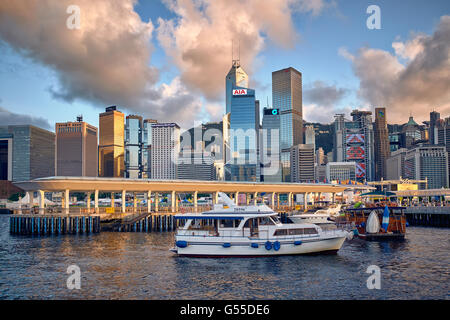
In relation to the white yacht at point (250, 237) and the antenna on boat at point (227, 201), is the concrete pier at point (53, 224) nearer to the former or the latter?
the white yacht at point (250, 237)

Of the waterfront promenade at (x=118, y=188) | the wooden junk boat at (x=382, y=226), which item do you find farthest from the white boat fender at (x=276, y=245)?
the waterfront promenade at (x=118, y=188)

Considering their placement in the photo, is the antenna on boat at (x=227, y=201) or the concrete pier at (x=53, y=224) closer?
the antenna on boat at (x=227, y=201)

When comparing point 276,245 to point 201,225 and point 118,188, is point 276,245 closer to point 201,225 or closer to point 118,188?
point 201,225

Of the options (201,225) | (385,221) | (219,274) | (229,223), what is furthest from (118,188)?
(385,221)

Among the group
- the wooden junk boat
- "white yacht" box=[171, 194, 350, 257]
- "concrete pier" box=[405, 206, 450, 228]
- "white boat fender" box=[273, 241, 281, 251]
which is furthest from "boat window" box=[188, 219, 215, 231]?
"concrete pier" box=[405, 206, 450, 228]

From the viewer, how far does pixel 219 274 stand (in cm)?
3155

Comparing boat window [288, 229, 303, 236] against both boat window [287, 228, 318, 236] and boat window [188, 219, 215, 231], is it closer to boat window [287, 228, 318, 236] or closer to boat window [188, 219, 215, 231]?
boat window [287, 228, 318, 236]

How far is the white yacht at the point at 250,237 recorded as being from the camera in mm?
37688

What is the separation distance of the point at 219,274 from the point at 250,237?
23.8 ft

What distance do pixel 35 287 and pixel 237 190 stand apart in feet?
217
